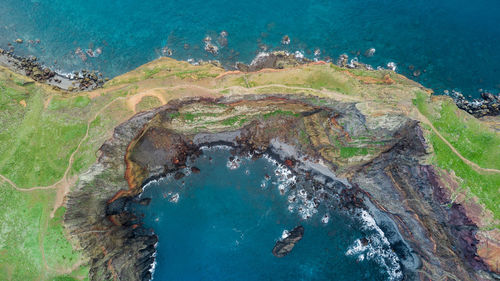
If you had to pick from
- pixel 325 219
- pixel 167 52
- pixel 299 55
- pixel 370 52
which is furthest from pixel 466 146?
pixel 167 52

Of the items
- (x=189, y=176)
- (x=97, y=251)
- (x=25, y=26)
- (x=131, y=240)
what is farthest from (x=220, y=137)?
(x=25, y=26)

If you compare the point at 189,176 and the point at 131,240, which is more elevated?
the point at 189,176

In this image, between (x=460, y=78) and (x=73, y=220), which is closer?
(x=73, y=220)

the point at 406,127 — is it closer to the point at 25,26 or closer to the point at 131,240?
the point at 131,240

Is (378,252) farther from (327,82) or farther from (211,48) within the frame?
(211,48)

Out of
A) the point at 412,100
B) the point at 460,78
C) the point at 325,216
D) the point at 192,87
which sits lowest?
the point at 325,216

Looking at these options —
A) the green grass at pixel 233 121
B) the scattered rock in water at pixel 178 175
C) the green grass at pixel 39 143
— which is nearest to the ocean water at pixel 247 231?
the scattered rock in water at pixel 178 175

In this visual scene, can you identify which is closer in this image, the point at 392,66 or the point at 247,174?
the point at 392,66
